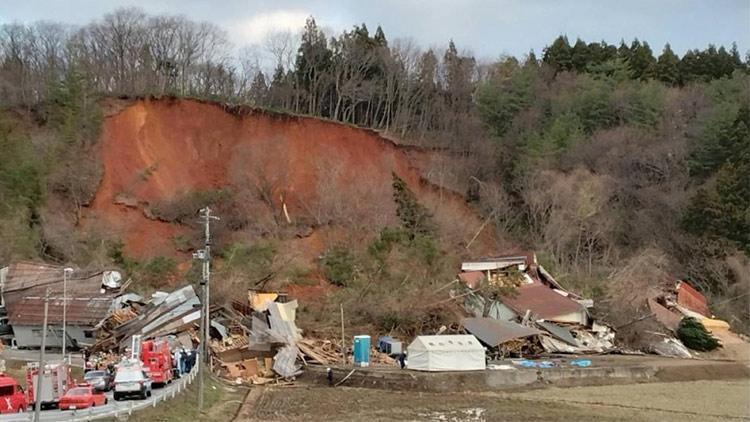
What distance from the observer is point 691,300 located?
153 ft

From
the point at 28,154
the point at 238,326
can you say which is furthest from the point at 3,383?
the point at 28,154

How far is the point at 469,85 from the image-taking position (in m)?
71.9

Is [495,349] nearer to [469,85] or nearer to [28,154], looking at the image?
[28,154]

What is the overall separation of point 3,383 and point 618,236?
44.1 m

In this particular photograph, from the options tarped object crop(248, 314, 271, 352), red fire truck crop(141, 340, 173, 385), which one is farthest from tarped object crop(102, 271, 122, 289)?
red fire truck crop(141, 340, 173, 385)

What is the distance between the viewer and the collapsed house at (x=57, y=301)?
121 ft

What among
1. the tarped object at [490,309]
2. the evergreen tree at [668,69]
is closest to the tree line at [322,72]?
the evergreen tree at [668,69]

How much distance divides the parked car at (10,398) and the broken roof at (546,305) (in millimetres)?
24304

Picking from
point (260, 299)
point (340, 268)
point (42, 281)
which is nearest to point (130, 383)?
point (260, 299)

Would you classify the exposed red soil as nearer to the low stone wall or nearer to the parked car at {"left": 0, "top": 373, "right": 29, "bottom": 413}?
the low stone wall

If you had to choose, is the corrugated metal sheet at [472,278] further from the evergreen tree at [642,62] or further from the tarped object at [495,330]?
the evergreen tree at [642,62]

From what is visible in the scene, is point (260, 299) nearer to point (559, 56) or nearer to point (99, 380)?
point (99, 380)

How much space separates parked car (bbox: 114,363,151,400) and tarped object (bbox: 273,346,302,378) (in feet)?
27.7

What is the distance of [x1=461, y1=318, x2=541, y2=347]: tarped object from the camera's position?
34281 millimetres
